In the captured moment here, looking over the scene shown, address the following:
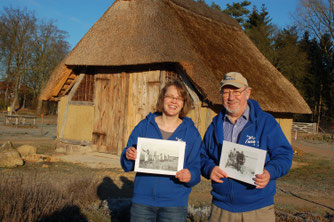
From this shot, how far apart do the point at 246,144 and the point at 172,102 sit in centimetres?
72

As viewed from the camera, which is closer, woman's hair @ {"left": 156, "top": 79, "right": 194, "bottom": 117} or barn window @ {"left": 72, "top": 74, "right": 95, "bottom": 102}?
woman's hair @ {"left": 156, "top": 79, "right": 194, "bottom": 117}

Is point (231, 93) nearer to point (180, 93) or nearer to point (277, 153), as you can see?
point (180, 93)

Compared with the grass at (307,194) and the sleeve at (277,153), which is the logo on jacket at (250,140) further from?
the grass at (307,194)

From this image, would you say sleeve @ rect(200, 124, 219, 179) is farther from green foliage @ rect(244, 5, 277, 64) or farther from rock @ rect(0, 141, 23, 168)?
green foliage @ rect(244, 5, 277, 64)

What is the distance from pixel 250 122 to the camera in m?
2.46

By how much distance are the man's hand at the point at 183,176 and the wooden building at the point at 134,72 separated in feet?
17.5

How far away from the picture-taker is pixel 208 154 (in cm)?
268

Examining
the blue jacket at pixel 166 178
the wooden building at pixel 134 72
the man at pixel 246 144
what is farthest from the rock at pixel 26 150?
the man at pixel 246 144

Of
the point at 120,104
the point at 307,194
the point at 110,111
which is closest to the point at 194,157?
the point at 307,194

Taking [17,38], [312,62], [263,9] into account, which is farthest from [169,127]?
[263,9]

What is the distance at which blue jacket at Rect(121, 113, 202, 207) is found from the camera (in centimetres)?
Result: 244

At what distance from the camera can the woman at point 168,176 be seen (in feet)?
7.97

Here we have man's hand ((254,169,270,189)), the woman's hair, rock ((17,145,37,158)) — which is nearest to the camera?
man's hand ((254,169,270,189))

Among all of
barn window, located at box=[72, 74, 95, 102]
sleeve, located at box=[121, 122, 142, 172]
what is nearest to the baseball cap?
sleeve, located at box=[121, 122, 142, 172]
